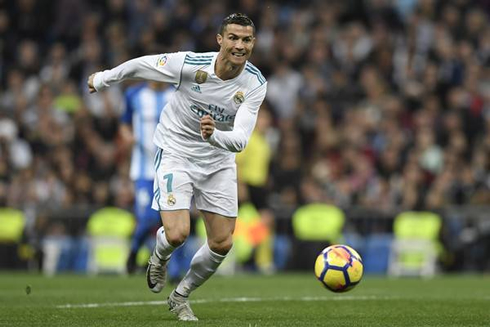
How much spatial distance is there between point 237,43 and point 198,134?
0.82m

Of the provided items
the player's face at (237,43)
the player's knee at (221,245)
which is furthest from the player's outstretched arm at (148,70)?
the player's knee at (221,245)

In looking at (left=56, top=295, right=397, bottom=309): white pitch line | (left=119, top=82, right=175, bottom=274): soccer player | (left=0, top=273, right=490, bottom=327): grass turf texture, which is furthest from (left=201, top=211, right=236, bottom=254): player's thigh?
(left=119, top=82, right=175, bottom=274): soccer player

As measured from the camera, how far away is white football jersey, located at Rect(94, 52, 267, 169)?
29.7 ft

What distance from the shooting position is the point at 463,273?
1839cm

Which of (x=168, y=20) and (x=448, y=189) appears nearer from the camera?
(x=448, y=189)

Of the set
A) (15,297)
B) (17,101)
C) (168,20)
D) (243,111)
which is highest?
(168,20)

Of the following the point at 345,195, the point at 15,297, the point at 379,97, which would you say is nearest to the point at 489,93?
the point at 379,97

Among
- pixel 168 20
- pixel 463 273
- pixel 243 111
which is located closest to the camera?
pixel 243 111

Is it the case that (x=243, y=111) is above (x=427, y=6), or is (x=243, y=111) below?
below

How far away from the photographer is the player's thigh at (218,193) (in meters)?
9.26

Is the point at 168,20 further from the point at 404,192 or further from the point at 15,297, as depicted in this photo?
the point at 15,297

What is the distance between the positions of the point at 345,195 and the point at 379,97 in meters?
2.37

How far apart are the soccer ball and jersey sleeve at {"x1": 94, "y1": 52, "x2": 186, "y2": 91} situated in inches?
76.1

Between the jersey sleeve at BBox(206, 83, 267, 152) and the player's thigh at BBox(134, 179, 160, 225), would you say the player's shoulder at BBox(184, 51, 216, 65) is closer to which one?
the jersey sleeve at BBox(206, 83, 267, 152)
